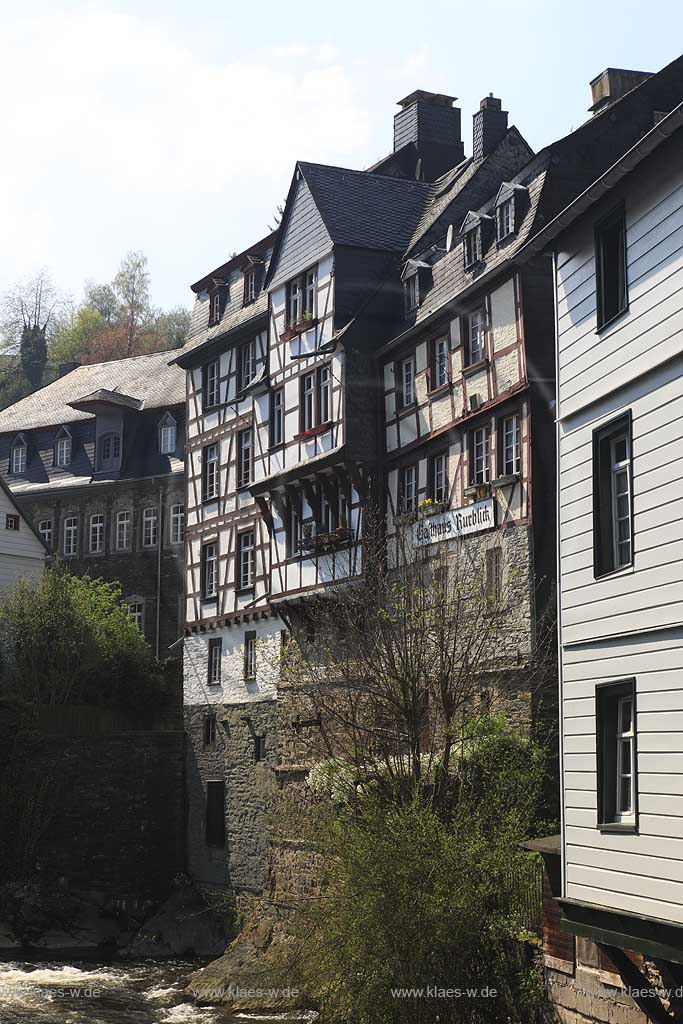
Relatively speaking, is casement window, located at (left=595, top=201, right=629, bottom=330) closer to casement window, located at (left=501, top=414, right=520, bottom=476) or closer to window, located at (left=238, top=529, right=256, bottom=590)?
casement window, located at (left=501, top=414, right=520, bottom=476)

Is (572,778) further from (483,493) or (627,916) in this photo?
(483,493)

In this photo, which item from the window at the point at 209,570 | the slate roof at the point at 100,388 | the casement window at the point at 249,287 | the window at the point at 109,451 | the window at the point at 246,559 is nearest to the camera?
the window at the point at 246,559

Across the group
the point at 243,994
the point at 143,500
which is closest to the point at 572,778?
the point at 243,994

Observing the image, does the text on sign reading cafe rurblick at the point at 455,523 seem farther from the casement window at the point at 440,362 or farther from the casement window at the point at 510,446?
the casement window at the point at 440,362

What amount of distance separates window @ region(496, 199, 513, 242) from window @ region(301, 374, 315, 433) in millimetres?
6083

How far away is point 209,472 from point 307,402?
21.2 feet

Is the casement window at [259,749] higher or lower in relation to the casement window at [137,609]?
lower

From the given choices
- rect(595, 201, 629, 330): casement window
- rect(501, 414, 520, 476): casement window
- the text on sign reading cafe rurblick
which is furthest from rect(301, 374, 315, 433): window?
rect(595, 201, 629, 330): casement window

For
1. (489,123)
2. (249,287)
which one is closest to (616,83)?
(489,123)

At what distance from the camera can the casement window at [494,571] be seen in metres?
22.1

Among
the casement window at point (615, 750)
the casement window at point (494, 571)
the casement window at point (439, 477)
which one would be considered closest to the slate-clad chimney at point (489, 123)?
the casement window at point (439, 477)

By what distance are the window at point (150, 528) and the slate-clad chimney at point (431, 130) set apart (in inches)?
588

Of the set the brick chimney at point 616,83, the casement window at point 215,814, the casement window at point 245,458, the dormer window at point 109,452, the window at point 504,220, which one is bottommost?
the casement window at point 215,814

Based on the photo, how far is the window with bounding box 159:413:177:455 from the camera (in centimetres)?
4434
